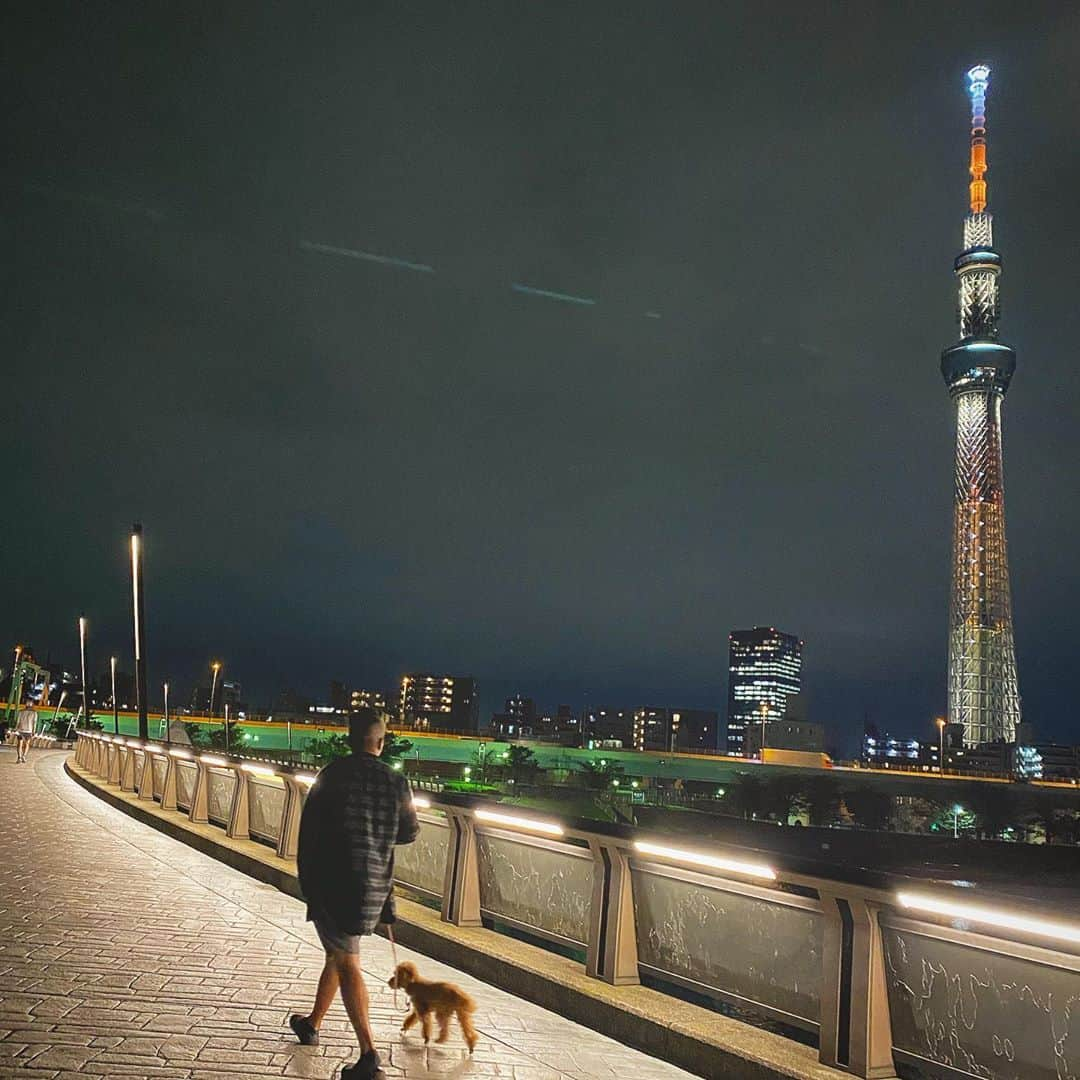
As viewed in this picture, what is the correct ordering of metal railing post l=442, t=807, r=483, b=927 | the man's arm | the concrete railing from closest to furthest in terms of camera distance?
1. the concrete railing
2. the man's arm
3. metal railing post l=442, t=807, r=483, b=927

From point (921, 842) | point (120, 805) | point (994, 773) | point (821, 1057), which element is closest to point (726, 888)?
point (821, 1057)

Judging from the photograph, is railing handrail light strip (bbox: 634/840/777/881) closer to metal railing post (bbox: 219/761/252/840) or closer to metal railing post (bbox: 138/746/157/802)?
metal railing post (bbox: 219/761/252/840)

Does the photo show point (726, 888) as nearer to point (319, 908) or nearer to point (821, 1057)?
point (821, 1057)

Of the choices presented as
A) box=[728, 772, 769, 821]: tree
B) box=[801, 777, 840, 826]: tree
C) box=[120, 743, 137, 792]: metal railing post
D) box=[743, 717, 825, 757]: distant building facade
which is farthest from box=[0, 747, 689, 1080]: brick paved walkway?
box=[743, 717, 825, 757]: distant building facade

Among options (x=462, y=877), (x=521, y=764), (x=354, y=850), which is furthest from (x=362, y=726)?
(x=521, y=764)

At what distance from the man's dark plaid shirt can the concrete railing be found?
208 centimetres

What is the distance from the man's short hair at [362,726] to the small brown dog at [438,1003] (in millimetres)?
1332

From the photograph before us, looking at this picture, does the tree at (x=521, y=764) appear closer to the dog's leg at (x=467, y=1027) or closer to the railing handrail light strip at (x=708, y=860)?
the railing handrail light strip at (x=708, y=860)

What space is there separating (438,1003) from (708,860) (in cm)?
180

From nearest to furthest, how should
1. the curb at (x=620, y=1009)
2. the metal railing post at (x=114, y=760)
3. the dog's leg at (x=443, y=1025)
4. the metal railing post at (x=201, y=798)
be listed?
the curb at (x=620, y=1009), the dog's leg at (x=443, y=1025), the metal railing post at (x=201, y=798), the metal railing post at (x=114, y=760)

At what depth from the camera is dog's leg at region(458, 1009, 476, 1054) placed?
21.3ft

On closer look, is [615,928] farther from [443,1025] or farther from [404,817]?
[404,817]

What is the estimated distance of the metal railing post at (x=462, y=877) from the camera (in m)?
9.94

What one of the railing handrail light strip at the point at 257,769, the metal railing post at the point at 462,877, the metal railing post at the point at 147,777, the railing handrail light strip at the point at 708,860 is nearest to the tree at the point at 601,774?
the metal railing post at the point at 147,777
